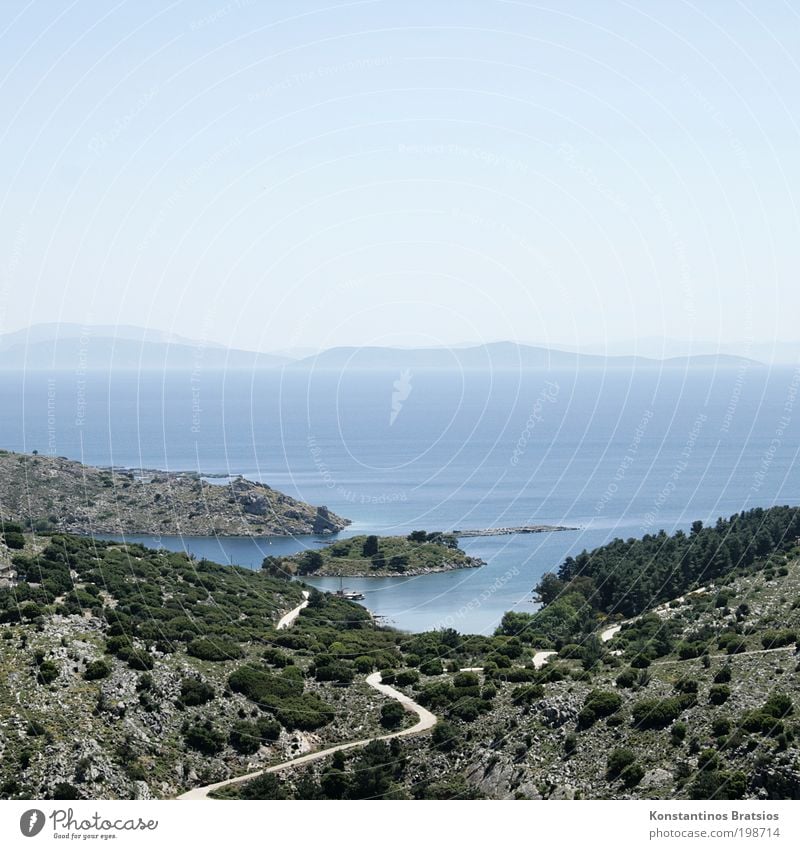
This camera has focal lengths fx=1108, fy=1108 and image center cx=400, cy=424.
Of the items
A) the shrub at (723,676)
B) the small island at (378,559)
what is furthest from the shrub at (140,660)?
the small island at (378,559)

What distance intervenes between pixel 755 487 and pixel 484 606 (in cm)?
8906

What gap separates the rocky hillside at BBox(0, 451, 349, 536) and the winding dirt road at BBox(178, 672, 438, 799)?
3092 inches

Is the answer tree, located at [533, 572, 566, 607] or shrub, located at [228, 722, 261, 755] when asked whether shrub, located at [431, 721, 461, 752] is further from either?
tree, located at [533, 572, 566, 607]

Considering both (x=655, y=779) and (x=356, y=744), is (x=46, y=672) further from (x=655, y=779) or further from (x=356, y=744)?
(x=655, y=779)

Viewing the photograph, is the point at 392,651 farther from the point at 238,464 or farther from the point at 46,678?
the point at 238,464

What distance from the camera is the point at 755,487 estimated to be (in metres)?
171

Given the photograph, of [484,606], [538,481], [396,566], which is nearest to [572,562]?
[484,606]

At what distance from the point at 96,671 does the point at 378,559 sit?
73.4 meters

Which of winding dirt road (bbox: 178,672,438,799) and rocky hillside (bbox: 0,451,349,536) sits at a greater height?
winding dirt road (bbox: 178,672,438,799)

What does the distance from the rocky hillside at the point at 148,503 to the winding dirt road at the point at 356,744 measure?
258 feet

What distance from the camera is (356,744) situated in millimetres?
44219

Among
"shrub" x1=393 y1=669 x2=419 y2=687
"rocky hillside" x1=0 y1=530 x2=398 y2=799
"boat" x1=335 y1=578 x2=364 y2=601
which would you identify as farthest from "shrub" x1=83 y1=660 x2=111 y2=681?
"boat" x1=335 y1=578 x2=364 y2=601

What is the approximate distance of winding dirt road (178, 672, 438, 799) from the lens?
131ft

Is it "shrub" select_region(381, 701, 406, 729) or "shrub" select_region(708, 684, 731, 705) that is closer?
"shrub" select_region(708, 684, 731, 705)
